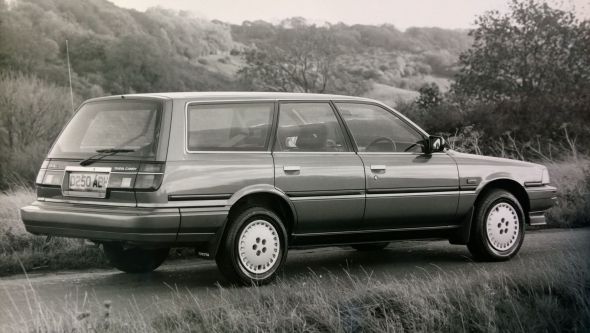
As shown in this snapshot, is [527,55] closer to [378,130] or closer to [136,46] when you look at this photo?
[136,46]

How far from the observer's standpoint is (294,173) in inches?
306

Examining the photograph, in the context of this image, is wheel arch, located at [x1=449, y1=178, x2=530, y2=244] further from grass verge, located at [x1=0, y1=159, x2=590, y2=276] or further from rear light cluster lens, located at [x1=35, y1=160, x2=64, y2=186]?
rear light cluster lens, located at [x1=35, y1=160, x2=64, y2=186]

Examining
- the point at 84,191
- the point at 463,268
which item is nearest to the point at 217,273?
the point at 84,191

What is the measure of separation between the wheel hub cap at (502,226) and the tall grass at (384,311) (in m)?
2.13

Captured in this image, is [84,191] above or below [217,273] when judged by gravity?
above

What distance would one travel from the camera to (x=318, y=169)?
311 inches

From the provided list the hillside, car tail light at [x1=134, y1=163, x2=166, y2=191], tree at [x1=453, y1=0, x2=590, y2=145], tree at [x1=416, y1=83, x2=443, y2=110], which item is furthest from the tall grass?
tree at [x1=416, y1=83, x2=443, y2=110]

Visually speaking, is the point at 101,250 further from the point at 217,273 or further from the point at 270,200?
the point at 270,200

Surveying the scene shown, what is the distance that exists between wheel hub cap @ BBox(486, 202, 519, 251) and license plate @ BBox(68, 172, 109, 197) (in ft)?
12.7

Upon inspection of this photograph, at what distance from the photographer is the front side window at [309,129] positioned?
794 centimetres

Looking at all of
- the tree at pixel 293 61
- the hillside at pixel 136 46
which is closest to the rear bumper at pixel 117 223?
the hillside at pixel 136 46

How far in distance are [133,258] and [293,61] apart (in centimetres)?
2677

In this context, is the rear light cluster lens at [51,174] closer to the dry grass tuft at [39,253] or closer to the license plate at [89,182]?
the license plate at [89,182]

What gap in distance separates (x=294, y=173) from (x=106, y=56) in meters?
→ 26.5
